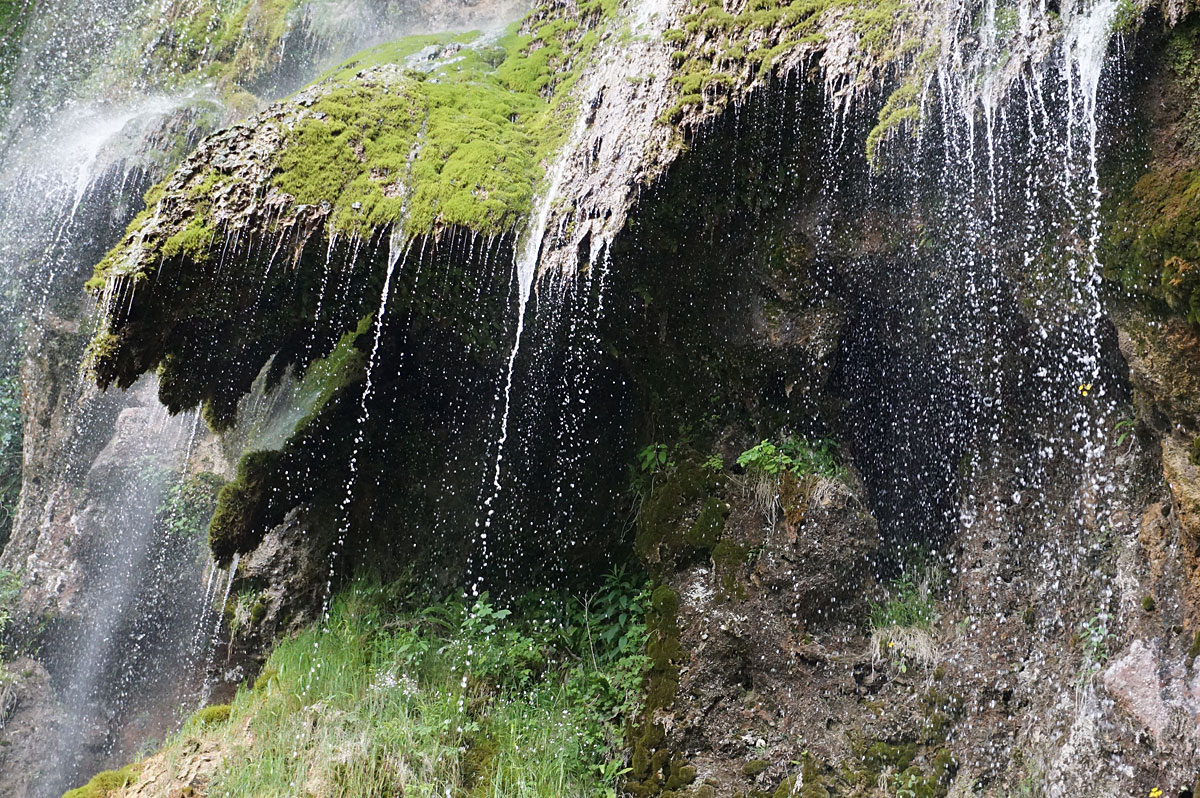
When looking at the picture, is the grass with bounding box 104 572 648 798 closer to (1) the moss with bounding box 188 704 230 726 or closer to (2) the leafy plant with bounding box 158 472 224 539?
(1) the moss with bounding box 188 704 230 726

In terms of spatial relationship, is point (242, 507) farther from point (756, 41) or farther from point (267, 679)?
point (756, 41)

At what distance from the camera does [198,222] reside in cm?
566

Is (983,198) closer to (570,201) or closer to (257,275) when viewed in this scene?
(570,201)

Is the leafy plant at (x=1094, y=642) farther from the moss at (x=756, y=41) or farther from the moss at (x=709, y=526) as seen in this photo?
the moss at (x=756, y=41)

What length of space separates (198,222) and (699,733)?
4.50 m

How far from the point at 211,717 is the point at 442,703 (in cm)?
181

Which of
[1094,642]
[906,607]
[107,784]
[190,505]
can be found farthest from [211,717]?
[1094,642]

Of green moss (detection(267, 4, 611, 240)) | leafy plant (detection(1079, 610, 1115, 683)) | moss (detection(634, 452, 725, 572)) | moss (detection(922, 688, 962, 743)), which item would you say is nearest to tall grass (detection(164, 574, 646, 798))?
moss (detection(634, 452, 725, 572))

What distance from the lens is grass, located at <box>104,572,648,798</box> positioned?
16.5 feet

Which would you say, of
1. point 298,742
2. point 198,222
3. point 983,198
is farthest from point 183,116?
point 983,198

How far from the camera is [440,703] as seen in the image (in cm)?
554

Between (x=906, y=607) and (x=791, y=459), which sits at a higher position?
(x=791, y=459)

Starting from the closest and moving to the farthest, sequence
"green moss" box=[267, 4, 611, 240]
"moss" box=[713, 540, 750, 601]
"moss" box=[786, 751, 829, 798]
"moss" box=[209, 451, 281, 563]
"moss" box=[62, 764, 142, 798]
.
Answer: 1. "moss" box=[786, 751, 829, 798]
2. "moss" box=[713, 540, 750, 601]
3. "moss" box=[62, 764, 142, 798]
4. "green moss" box=[267, 4, 611, 240]
5. "moss" box=[209, 451, 281, 563]

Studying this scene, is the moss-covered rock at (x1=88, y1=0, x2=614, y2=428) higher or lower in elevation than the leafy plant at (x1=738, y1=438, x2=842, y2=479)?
higher
